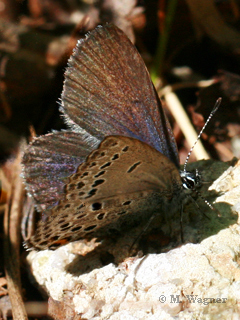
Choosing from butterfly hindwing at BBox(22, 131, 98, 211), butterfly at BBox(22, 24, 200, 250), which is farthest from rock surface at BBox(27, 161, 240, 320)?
butterfly hindwing at BBox(22, 131, 98, 211)

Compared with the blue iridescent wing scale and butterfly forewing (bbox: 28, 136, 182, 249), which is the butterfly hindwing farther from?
butterfly forewing (bbox: 28, 136, 182, 249)

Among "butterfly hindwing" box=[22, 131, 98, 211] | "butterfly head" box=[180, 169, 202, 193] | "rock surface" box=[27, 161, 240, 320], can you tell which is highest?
"butterfly hindwing" box=[22, 131, 98, 211]

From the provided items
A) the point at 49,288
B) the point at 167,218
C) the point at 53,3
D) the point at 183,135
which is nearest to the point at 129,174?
the point at 167,218

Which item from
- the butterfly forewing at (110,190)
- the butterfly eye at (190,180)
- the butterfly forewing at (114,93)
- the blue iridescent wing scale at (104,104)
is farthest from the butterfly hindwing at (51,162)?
the butterfly eye at (190,180)

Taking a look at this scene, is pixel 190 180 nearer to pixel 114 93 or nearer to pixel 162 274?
pixel 162 274

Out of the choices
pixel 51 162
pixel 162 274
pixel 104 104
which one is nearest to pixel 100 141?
pixel 104 104

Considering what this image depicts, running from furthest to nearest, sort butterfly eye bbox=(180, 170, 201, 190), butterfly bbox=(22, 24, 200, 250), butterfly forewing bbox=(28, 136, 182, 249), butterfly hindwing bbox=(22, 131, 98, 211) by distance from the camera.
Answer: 1. butterfly hindwing bbox=(22, 131, 98, 211)
2. butterfly eye bbox=(180, 170, 201, 190)
3. butterfly bbox=(22, 24, 200, 250)
4. butterfly forewing bbox=(28, 136, 182, 249)

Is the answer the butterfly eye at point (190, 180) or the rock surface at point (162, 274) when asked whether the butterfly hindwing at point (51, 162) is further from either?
the butterfly eye at point (190, 180)

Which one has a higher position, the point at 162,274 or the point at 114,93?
the point at 114,93
